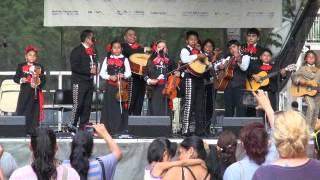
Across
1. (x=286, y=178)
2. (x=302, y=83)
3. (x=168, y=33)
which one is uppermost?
(x=168, y=33)

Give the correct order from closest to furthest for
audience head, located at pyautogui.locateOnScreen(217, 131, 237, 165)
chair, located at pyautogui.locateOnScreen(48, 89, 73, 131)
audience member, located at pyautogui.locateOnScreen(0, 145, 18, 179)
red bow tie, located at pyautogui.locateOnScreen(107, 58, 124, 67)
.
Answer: audience member, located at pyautogui.locateOnScreen(0, 145, 18, 179) → audience head, located at pyautogui.locateOnScreen(217, 131, 237, 165) → red bow tie, located at pyautogui.locateOnScreen(107, 58, 124, 67) → chair, located at pyautogui.locateOnScreen(48, 89, 73, 131)

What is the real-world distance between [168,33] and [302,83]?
410 cm

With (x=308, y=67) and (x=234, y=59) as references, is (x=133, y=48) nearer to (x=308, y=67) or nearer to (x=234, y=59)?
(x=234, y=59)

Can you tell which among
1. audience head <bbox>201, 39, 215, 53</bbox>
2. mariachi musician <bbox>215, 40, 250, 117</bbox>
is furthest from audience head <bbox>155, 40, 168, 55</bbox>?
mariachi musician <bbox>215, 40, 250, 117</bbox>

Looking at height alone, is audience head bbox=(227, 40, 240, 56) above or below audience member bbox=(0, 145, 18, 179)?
above

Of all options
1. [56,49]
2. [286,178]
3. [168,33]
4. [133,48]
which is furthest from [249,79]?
[286,178]

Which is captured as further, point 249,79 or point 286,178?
point 249,79

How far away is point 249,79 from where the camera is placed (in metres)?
10.8

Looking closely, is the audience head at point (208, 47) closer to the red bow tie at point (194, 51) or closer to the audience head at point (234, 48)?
the audience head at point (234, 48)

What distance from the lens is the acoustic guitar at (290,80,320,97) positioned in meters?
10.7

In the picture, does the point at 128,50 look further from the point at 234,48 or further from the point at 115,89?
the point at 234,48

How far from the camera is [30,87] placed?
1045cm

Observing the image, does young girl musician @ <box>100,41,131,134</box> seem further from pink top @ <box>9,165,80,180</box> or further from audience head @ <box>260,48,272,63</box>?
pink top @ <box>9,165,80,180</box>

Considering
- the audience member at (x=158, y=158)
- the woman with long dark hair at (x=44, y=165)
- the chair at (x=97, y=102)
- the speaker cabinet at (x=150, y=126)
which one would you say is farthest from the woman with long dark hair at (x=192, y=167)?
the chair at (x=97, y=102)
